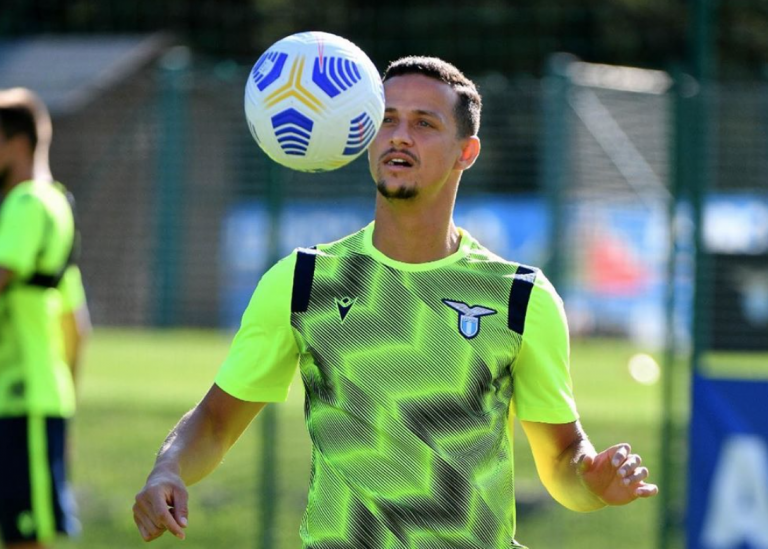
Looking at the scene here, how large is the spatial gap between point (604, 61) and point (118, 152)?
1568 cm

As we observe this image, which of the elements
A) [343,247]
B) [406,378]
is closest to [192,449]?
[406,378]

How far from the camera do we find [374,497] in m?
3.57

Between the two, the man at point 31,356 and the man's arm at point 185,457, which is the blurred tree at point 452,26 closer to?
the man at point 31,356

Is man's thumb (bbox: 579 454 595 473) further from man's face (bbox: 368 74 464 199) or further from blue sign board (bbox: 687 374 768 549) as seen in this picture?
blue sign board (bbox: 687 374 768 549)

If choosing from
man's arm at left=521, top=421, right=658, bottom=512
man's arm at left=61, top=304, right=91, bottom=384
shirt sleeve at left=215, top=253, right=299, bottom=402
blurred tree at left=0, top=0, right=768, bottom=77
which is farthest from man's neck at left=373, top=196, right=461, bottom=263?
blurred tree at left=0, top=0, right=768, bottom=77

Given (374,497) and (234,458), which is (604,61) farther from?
(374,497)

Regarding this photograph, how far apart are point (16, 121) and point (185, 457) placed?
3.62 m

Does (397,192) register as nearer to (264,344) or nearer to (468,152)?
(468,152)

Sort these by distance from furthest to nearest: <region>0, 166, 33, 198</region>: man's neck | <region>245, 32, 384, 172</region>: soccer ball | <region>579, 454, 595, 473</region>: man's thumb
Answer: <region>0, 166, 33, 198</region>: man's neck
<region>245, 32, 384, 172</region>: soccer ball
<region>579, 454, 595, 473</region>: man's thumb

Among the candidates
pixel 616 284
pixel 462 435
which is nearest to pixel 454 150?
pixel 462 435

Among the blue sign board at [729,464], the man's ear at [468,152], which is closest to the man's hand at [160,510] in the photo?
the man's ear at [468,152]

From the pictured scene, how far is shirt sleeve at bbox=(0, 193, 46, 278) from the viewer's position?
6.48 meters

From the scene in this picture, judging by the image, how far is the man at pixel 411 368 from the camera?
3.58m

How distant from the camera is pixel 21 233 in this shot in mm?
6512
